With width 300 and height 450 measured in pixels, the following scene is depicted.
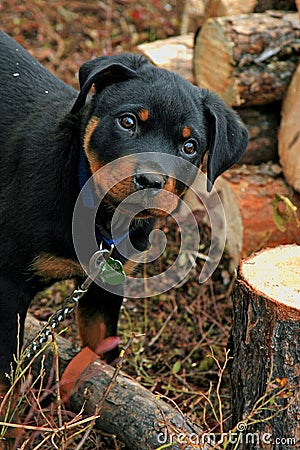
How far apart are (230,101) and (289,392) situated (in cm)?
238

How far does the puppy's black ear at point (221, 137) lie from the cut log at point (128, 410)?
989 mm

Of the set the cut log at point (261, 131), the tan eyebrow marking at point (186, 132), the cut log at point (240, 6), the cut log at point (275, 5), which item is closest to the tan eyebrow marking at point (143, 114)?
the tan eyebrow marking at point (186, 132)

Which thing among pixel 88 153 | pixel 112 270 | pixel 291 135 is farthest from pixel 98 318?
pixel 291 135

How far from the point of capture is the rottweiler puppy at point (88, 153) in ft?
9.93

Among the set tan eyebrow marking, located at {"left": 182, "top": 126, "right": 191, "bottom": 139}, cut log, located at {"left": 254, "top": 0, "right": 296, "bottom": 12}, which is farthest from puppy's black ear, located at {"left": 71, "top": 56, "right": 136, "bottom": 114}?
cut log, located at {"left": 254, "top": 0, "right": 296, "bottom": 12}

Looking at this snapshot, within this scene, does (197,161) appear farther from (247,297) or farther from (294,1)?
(294,1)

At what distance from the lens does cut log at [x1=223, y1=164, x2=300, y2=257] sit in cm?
459

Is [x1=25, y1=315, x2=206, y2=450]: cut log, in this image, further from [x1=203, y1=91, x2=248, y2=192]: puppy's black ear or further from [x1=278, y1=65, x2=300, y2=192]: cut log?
[x1=278, y1=65, x2=300, y2=192]: cut log

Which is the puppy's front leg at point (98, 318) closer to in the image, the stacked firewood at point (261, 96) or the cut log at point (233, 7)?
the stacked firewood at point (261, 96)

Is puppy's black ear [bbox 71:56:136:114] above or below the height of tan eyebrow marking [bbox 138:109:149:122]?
above

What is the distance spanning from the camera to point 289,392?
8.77ft

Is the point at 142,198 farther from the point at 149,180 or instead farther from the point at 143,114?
the point at 143,114

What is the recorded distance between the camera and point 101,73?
3.09 metres

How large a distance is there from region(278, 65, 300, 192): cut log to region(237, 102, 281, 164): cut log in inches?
3.5
